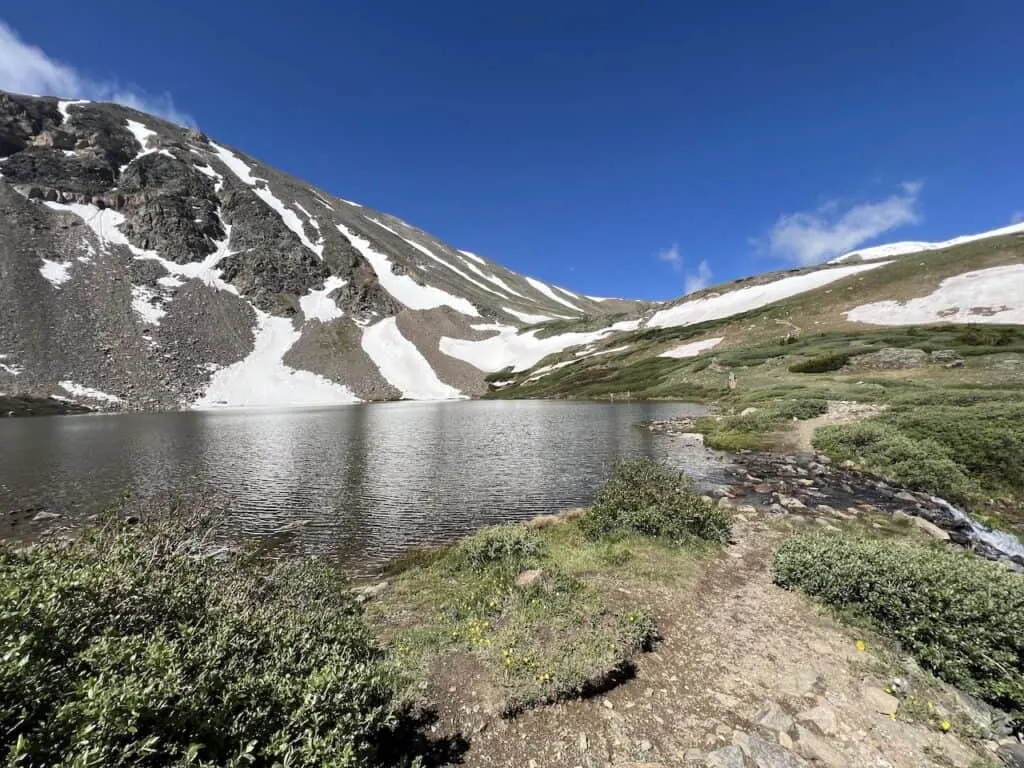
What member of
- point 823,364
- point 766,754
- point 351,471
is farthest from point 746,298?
point 766,754

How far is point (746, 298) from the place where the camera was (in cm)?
12188

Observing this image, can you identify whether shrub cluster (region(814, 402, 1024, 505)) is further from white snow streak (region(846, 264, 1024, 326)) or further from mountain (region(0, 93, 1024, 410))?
white snow streak (region(846, 264, 1024, 326))

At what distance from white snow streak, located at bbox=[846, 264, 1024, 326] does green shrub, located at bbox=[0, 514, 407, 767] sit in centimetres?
9024

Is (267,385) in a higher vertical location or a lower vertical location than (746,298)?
lower

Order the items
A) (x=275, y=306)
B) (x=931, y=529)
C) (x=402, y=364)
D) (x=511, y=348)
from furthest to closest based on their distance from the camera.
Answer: (x=511, y=348)
(x=275, y=306)
(x=402, y=364)
(x=931, y=529)

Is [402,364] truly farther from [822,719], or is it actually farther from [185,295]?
[822,719]

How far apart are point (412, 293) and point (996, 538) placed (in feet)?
584

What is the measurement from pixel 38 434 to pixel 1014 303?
12839 centimetres

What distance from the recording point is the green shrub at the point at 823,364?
2267 inches

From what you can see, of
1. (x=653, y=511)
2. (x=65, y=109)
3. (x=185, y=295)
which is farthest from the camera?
(x=65, y=109)

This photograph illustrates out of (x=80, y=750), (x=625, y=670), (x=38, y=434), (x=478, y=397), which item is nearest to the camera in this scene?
(x=80, y=750)

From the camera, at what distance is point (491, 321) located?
17338 centimetres

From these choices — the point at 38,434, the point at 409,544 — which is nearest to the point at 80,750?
the point at 409,544

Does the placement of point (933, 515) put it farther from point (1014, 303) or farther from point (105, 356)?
point (105, 356)
